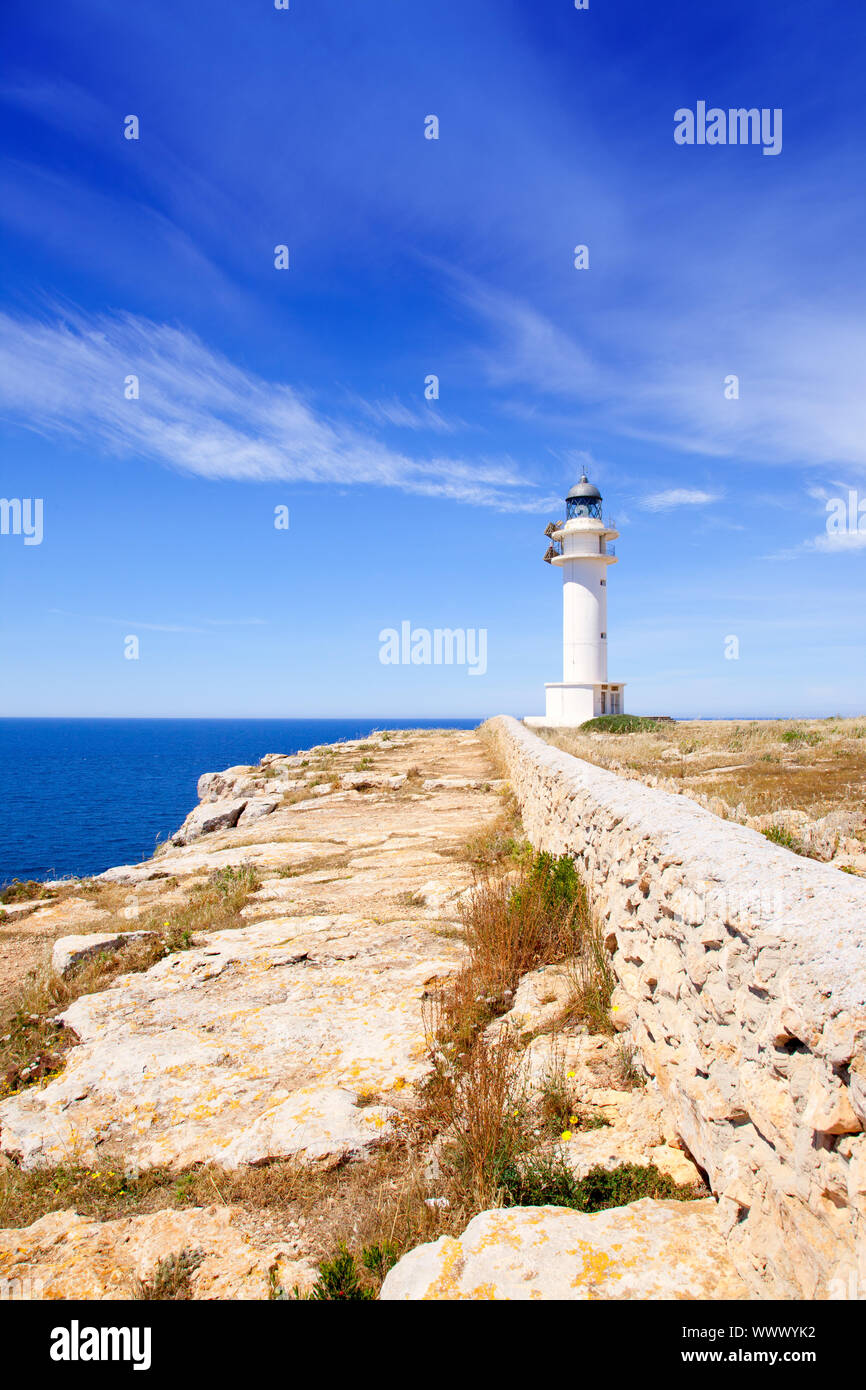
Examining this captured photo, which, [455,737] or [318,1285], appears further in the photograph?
[455,737]

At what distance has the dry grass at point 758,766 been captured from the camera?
8383 mm

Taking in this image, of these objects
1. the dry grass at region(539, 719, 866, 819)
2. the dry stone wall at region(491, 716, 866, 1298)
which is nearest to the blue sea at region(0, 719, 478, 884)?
the dry grass at region(539, 719, 866, 819)

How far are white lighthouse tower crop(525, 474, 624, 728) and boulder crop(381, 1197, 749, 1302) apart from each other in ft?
101

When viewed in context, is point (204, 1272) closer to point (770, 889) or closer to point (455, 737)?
point (770, 889)

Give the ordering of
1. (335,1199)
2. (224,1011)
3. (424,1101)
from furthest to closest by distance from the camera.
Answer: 1. (224,1011)
2. (424,1101)
3. (335,1199)

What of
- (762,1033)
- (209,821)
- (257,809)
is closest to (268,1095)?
(762,1033)

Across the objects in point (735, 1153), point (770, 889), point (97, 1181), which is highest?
point (770, 889)

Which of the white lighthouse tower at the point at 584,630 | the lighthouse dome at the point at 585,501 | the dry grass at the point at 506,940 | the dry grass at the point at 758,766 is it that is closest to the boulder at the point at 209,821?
the dry grass at the point at 758,766

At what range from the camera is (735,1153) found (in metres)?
2.48

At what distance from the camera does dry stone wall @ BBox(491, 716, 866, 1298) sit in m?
1.94

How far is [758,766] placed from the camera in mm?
12609
